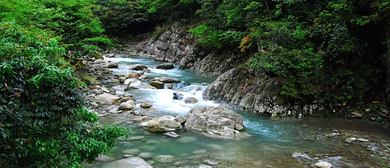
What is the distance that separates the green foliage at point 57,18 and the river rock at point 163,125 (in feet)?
14.0

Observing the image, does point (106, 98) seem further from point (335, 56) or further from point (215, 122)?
point (335, 56)

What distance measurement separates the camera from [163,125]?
308 inches

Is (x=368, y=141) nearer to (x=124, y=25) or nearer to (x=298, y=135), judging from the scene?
(x=298, y=135)

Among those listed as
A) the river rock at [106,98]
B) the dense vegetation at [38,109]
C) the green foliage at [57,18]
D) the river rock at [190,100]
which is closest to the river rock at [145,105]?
the river rock at [106,98]

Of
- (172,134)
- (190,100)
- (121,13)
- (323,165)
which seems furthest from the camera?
(121,13)

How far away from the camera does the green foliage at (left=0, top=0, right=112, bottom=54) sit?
834cm

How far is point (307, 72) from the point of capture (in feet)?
31.4

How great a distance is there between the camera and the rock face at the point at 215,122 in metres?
7.63

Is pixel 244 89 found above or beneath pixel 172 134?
above

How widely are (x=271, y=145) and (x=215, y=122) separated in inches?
70.3

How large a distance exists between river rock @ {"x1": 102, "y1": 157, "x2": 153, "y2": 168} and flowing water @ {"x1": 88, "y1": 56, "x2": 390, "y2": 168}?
0.22 meters

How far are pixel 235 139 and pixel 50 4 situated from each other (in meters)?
11.8

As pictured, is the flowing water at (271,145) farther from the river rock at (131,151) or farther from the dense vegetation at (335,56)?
the dense vegetation at (335,56)

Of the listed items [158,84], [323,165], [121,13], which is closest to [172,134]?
[323,165]
